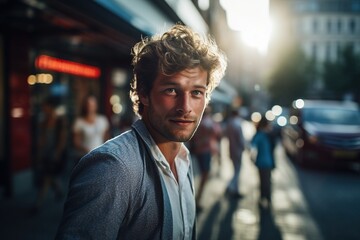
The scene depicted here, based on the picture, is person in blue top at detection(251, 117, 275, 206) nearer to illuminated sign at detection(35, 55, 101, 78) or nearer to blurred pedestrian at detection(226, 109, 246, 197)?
blurred pedestrian at detection(226, 109, 246, 197)

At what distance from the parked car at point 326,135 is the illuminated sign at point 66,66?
6559mm

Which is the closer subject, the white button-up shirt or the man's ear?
the white button-up shirt

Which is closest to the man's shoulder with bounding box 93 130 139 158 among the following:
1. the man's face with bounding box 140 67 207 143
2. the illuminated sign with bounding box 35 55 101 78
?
the man's face with bounding box 140 67 207 143

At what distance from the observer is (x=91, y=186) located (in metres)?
1.14

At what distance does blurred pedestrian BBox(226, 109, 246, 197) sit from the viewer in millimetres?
7484

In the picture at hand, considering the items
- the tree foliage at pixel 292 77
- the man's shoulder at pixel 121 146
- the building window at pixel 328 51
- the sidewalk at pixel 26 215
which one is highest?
the building window at pixel 328 51

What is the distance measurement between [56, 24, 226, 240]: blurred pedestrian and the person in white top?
404 centimetres

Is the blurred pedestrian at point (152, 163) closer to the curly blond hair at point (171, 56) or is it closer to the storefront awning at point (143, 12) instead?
the curly blond hair at point (171, 56)

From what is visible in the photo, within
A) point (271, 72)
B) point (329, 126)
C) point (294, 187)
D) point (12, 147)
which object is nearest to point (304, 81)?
point (271, 72)

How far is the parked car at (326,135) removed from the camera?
1028cm

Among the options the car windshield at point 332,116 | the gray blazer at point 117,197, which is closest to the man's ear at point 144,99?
the gray blazer at point 117,197

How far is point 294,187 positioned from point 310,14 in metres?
63.9

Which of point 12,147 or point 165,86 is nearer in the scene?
point 165,86

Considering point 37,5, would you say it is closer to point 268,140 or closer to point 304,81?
point 268,140
